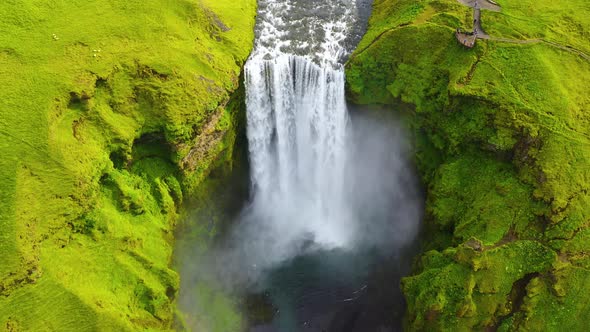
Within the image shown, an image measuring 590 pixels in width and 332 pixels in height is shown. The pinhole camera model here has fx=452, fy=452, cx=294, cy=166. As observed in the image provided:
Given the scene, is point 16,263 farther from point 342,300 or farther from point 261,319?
point 342,300

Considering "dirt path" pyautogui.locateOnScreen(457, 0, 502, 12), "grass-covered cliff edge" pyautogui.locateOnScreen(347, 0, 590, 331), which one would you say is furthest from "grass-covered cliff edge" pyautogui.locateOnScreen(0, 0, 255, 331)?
"dirt path" pyautogui.locateOnScreen(457, 0, 502, 12)

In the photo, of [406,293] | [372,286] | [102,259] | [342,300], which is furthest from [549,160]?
[102,259]

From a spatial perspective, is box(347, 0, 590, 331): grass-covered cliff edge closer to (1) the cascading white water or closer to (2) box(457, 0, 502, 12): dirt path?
(2) box(457, 0, 502, 12): dirt path

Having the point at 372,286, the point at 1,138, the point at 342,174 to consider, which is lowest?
the point at 372,286

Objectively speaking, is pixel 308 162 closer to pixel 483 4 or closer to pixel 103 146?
pixel 103 146

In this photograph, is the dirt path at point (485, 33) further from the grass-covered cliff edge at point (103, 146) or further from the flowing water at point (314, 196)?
the grass-covered cliff edge at point (103, 146)

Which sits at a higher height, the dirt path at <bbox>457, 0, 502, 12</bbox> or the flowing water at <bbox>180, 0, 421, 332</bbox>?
the dirt path at <bbox>457, 0, 502, 12</bbox>
